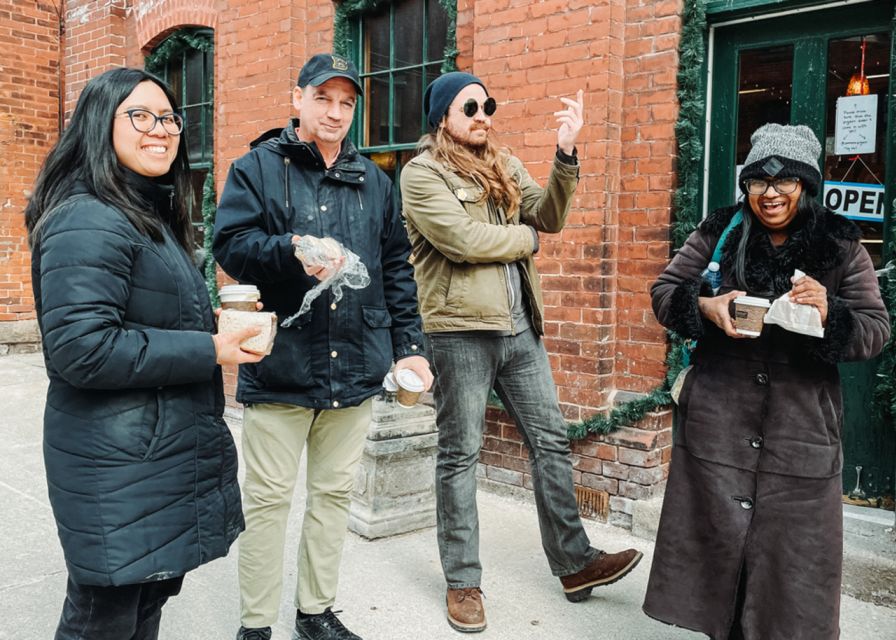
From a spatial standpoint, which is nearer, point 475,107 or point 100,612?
point 100,612

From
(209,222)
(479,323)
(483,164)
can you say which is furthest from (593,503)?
(209,222)

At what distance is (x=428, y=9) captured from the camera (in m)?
5.92

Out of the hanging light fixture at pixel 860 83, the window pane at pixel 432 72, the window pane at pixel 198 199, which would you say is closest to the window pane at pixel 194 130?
the window pane at pixel 198 199

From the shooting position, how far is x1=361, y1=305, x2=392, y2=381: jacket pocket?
3.17m

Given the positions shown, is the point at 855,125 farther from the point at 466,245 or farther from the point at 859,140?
the point at 466,245

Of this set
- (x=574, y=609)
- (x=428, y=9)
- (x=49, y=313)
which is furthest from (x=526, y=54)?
(x=49, y=313)

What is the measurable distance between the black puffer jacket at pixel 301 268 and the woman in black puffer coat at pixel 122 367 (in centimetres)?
62

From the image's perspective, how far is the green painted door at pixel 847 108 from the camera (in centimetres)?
402

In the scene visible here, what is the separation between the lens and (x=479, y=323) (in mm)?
3447

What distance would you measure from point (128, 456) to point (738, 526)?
1916 mm

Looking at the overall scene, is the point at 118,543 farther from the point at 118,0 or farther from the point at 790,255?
the point at 118,0

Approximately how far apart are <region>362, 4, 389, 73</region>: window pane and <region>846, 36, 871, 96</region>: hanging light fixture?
3347 mm

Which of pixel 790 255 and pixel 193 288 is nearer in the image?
pixel 193 288

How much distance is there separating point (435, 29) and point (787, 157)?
3.74m
